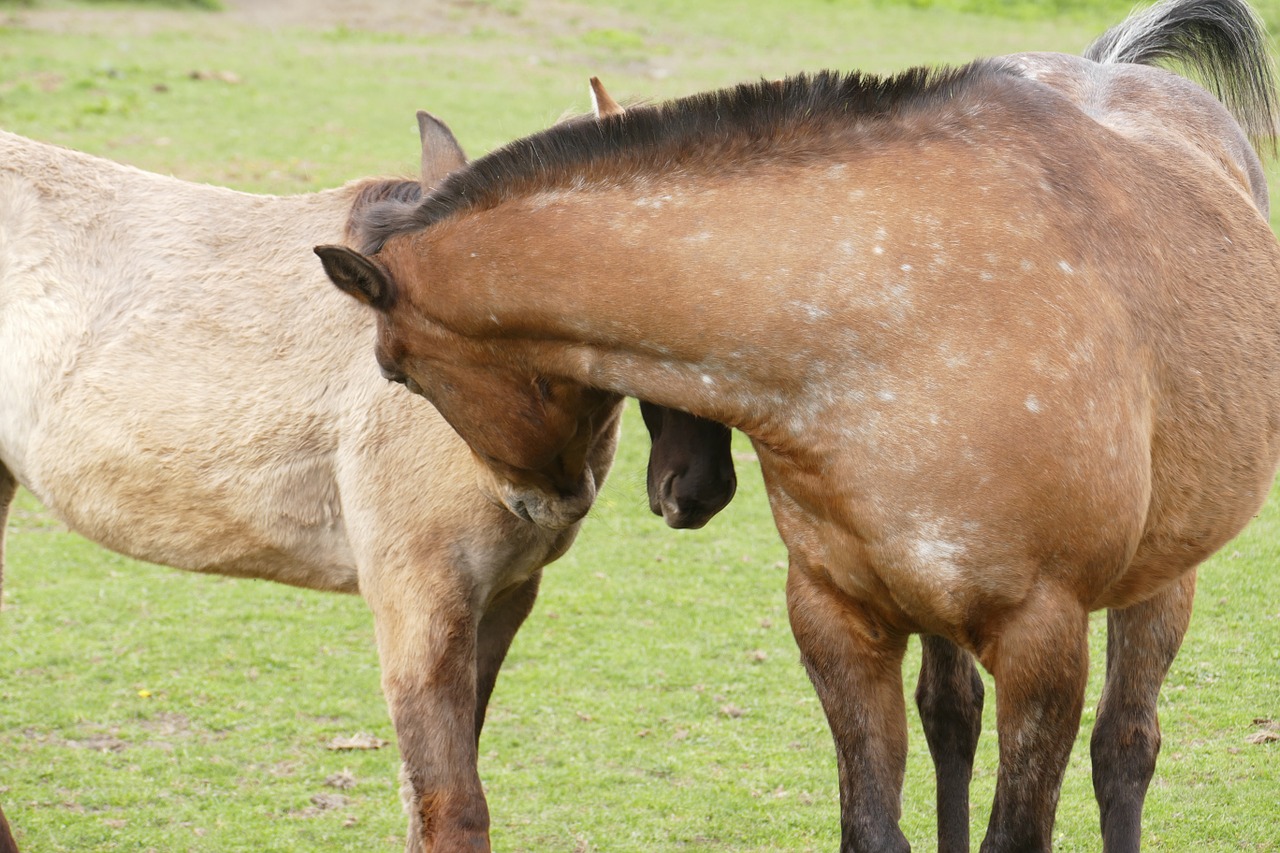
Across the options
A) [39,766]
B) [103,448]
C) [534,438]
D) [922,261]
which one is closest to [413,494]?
[534,438]

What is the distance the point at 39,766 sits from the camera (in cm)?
528

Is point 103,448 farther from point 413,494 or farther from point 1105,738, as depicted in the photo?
point 1105,738

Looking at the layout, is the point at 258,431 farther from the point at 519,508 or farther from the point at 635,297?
the point at 635,297

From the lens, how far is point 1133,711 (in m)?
4.34

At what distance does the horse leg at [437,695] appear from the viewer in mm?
3773

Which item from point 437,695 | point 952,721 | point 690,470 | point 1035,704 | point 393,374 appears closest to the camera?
point 1035,704

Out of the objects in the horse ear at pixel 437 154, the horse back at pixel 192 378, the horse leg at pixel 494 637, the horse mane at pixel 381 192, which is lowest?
the horse leg at pixel 494 637

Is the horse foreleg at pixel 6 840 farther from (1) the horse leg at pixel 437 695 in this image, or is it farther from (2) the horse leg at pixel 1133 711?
(2) the horse leg at pixel 1133 711

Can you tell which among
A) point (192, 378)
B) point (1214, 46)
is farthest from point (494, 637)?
point (1214, 46)

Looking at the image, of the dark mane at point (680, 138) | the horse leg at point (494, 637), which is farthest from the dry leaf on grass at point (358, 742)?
the dark mane at point (680, 138)

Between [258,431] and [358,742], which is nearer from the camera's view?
[258,431]

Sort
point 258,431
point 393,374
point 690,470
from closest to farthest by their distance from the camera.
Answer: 1. point 393,374
2. point 690,470
3. point 258,431

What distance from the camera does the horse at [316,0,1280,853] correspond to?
299 cm

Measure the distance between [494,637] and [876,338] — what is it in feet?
6.28
